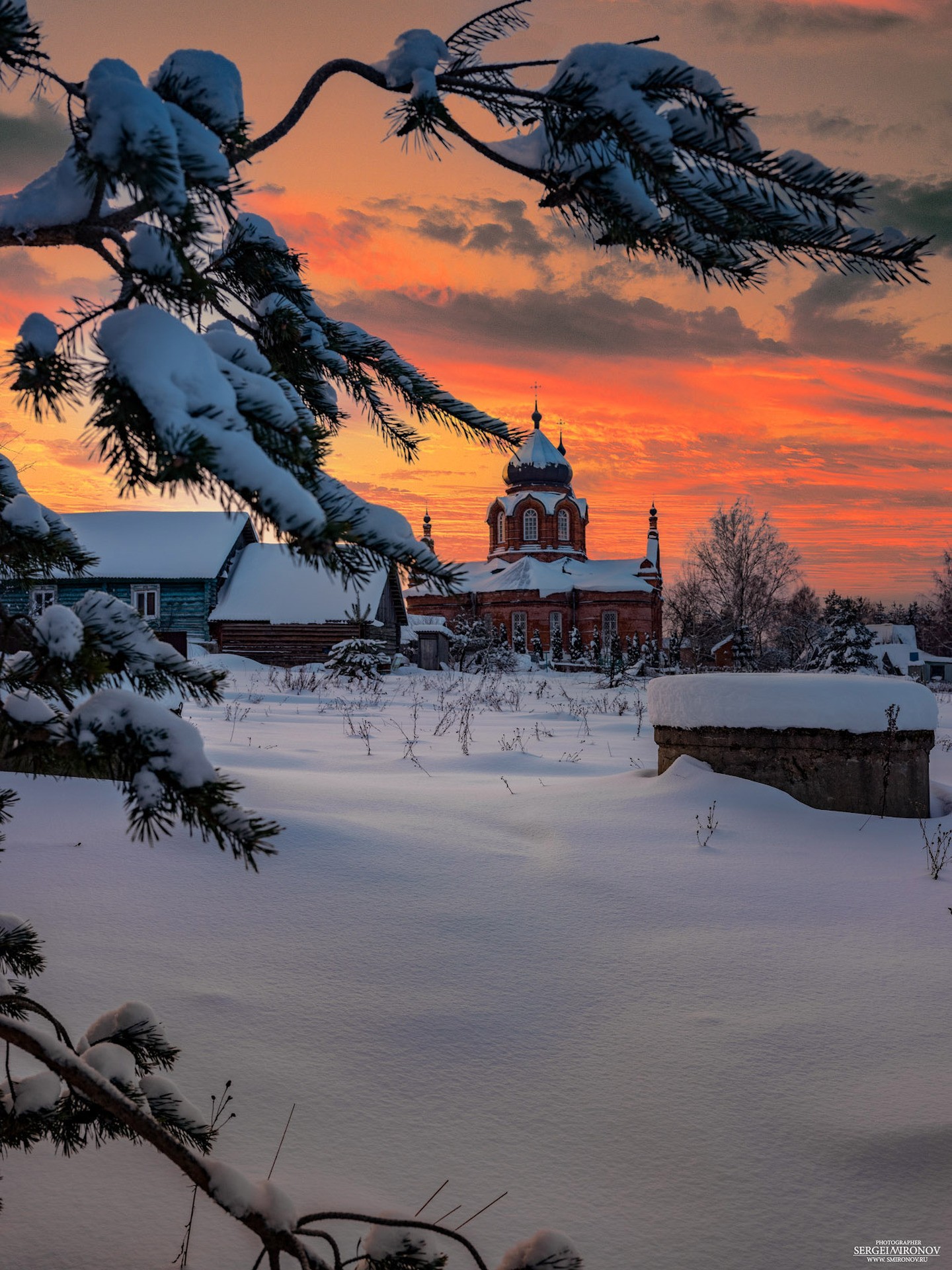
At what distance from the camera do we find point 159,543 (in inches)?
1118

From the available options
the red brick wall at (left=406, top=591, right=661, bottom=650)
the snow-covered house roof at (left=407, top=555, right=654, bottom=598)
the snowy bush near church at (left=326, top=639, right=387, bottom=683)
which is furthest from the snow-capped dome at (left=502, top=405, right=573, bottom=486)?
the snowy bush near church at (left=326, top=639, right=387, bottom=683)

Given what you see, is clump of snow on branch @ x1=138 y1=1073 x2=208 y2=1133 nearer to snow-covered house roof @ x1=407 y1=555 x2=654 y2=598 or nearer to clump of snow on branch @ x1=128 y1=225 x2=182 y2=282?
clump of snow on branch @ x1=128 y1=225 x2=182 y2=282

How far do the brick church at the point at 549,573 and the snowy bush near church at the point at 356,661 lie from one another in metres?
22.1

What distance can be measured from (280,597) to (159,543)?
4460mm

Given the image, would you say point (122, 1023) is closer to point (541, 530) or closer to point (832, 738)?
point (832, 738)

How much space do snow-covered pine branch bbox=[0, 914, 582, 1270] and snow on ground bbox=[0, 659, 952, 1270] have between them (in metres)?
0.22

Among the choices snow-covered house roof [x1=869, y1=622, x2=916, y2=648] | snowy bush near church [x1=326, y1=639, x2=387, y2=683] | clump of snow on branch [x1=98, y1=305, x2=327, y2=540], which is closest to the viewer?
clump of snow on branch [x1=98, y1=305, x2=327, y2=540]

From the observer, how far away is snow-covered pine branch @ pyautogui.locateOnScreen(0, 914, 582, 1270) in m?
1.17

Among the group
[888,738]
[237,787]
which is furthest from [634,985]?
[888,738]

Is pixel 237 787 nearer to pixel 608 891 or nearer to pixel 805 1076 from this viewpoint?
pixel 805 1076

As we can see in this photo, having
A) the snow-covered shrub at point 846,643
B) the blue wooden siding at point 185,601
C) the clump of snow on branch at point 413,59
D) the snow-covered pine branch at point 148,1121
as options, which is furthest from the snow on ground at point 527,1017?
the blue wooden siding at point 185,601

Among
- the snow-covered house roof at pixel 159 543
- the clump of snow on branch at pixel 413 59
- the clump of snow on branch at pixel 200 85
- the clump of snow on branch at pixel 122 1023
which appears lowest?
the clump of snow on branch at pixel 122 1023

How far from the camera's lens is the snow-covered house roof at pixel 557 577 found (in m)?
49.4

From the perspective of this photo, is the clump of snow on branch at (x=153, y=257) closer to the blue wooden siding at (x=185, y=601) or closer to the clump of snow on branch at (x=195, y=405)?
the clump of snow on branch at (x=195, y=405)
